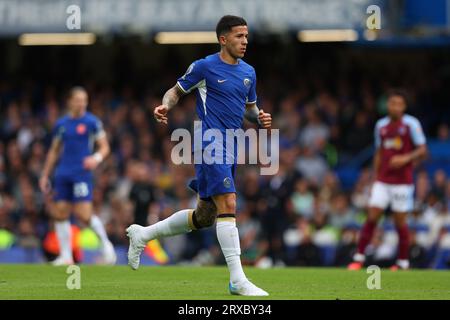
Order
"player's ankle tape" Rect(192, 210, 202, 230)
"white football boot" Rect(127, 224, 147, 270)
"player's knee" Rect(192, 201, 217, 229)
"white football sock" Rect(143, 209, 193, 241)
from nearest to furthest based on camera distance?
"player's knee" Rect(192, 201, 217, 229) → "player's ankle tape" Rect(192, 210, 202, 230) → "white football sock" Rect(143, 209, 193, 241) → "white football boot" Rect(127, 224, 147, 270)

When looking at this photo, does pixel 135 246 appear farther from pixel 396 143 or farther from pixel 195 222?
pixel 396 143

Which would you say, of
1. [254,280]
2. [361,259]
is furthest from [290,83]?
[254,280]

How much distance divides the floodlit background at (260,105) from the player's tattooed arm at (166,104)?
9523 millimetres

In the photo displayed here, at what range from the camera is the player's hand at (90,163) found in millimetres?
16094

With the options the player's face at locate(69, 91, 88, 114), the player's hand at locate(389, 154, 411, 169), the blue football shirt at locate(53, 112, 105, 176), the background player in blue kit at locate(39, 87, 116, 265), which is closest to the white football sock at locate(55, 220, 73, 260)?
the background player in blue kit at locate(39, 87, 116, 265)

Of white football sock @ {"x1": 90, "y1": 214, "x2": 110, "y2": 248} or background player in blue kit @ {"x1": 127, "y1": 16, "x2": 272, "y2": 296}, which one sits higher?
background player in blue kit @ {"x1": 127, "y1": 16, "x2": 272, "y2": 296}

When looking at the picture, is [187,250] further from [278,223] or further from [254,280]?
[254,280]

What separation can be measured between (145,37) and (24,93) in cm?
345

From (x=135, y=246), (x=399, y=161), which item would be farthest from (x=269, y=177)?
(x=135, y=246)

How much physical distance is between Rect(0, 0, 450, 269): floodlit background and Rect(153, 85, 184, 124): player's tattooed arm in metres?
9.52

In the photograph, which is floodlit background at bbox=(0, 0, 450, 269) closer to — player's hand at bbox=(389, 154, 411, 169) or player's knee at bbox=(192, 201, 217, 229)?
player's hand at bbox=(389, 154, 411, 169)

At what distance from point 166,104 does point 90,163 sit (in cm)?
602

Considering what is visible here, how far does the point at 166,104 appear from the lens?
10.3m

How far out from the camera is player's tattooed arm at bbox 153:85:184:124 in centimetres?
1011
